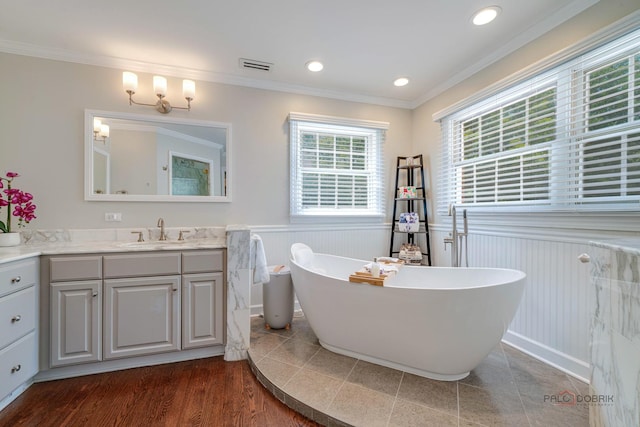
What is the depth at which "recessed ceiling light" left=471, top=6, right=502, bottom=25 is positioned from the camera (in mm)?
1890

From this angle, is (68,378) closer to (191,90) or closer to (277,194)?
(277,194)

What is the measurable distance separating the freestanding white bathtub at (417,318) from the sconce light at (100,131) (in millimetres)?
2124

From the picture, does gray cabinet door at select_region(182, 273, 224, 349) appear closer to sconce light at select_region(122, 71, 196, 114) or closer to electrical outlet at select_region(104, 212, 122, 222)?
electrical outlet at select_region(104, 212, 122, 222)

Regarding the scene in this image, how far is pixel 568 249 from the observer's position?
1.91m

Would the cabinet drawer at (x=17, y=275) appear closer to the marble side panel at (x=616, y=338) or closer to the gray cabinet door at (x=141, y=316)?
the gray cabinet door at (x=141, y=316)

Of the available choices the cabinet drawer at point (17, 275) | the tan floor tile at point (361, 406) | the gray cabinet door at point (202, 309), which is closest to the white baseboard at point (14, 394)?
the cabinet drawer at point (17, 275)

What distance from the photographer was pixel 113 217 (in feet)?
8.20

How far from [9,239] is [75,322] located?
0.87 metres

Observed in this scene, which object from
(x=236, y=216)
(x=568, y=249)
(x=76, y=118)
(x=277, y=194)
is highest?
(x=76, y=118)

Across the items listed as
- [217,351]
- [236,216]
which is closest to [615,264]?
[217,351]

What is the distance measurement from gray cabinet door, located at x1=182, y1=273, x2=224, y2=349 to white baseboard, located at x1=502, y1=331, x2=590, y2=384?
8.06ft

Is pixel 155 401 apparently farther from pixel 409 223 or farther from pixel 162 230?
pixel 409 223

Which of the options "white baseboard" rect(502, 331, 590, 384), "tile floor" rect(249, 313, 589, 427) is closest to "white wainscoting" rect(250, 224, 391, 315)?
"tile floor" rect(249, 313, 589, 427)

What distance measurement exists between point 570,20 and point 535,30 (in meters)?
0.22
